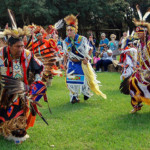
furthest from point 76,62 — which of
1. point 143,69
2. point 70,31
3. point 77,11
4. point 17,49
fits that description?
point 77,11

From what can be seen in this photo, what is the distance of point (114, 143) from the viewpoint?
11.7 ft

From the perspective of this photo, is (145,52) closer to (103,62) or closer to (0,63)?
(0,63)

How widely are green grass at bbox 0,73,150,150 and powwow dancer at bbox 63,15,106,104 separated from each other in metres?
0.37

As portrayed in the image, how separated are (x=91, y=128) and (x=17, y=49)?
1799 mm

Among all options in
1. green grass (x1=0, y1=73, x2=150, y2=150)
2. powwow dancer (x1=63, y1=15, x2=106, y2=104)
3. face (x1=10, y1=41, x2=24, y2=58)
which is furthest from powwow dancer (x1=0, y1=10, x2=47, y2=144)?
powwow dancer (x1=63, y1=15, x2=106, y2=104)

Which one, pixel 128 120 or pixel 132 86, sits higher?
pixel 132 86

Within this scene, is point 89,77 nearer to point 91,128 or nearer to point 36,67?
point 91,128

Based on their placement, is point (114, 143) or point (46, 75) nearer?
point (114, 143)

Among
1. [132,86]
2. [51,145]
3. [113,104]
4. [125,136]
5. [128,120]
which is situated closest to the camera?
[51,145]

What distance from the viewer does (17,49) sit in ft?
11.3

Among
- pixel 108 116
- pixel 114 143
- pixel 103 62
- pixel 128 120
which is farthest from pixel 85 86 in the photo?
pixel 103 62

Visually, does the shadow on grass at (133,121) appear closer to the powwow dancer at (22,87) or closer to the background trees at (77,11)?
the powwow dancer at (22,87)

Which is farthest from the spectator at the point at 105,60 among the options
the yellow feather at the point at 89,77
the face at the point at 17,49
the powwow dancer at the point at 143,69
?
the face at the point at 17,49

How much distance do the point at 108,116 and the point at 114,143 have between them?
1360 mm
